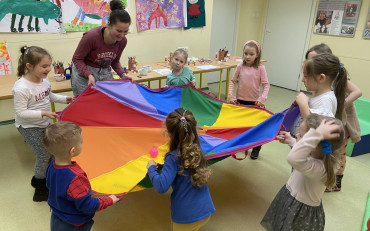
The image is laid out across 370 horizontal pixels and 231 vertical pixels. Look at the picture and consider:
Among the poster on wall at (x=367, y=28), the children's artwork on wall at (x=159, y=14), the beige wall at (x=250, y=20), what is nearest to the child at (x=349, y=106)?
the children's artwork on wall at (x=159, y=14)

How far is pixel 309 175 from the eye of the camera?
53.7 inches

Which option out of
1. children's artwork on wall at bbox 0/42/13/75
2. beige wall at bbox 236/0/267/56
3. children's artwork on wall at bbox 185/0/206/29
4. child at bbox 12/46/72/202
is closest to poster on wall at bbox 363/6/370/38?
beige wall at bbox 236/0/267/56

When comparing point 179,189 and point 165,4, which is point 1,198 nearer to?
point 179,189

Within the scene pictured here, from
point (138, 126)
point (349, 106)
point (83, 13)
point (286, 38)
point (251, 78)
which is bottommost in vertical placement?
point (138, 126)

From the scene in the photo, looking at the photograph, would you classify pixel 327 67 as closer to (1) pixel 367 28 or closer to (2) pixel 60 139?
(2) pixel 60 139

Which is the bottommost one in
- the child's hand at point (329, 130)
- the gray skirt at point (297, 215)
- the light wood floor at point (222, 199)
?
the light wood floor at point (222, 199)

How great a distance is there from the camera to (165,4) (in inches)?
182

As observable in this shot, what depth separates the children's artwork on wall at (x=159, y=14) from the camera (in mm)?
4387

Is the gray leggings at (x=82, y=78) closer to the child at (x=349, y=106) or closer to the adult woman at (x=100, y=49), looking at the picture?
the adult woman at (x=100, y=49)

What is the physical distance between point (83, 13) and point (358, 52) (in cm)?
461

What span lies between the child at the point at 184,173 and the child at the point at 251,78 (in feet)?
4.75

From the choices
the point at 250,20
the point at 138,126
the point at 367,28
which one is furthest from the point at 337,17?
the point at 138,126

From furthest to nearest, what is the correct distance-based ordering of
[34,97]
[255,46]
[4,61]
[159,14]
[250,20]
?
[250,20] → [159,14] → [4,61] → [255,46] → [34,97]

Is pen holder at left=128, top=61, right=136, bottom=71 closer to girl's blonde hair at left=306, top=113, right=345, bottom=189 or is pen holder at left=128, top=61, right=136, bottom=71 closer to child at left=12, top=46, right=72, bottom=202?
child at left=12, top=46, right=72, bottom=202
